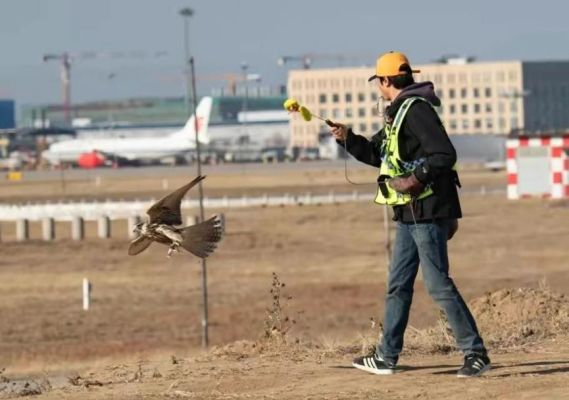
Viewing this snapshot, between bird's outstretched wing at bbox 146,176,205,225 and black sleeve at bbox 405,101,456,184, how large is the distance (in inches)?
79.0

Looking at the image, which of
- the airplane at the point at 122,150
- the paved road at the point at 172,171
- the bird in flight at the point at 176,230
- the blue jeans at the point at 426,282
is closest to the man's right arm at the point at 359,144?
the blue jeans at the point at 426,282

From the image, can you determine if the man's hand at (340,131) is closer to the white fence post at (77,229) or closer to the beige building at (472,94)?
the white fence post at (77,229)

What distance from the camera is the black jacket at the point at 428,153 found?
11.0 metres

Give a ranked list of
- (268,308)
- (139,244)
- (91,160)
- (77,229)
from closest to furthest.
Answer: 1. (139,244)
2. (268,308)
3. (77,229)
4. (91,160)

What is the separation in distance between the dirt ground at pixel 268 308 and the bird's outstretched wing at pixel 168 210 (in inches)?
42.0

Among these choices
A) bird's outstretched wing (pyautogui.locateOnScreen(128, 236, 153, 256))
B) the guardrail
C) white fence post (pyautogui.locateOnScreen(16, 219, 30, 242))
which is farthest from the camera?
white fence post (pyautogui.locateOnScreen(16, 219, 30, 242))

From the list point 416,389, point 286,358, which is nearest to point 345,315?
point 286,358

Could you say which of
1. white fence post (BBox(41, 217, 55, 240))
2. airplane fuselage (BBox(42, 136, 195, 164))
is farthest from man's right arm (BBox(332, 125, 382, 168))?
airplane fuselage (BBox(42, 136, 195, 164))

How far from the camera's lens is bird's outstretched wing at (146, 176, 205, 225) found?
12.5 metres

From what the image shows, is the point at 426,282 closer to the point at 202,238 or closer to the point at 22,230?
the point at 202,238

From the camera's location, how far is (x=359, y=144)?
38.0ft

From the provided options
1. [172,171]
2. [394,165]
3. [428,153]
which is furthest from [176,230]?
[172,171]

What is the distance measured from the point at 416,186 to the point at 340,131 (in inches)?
29.0

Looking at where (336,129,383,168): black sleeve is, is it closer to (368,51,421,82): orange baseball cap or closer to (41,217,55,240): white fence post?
(368,51,421,82): orange baseball cap
